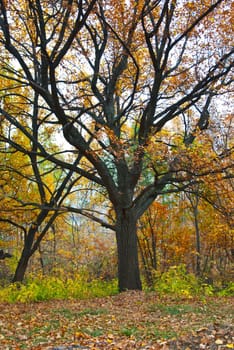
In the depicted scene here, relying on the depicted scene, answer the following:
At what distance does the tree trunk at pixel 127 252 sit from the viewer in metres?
10.6

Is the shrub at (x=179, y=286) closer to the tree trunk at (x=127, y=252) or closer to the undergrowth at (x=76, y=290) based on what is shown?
the undergrowth at (x=76, y=290)

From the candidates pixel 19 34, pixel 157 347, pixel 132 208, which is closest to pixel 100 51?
pixel 19 34

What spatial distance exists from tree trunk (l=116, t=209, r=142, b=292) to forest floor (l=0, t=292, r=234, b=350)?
1267mm

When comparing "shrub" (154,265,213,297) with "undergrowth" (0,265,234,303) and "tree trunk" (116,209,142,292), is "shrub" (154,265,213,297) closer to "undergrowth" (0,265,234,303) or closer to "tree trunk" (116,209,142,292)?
"undergrowth" (0,265,234,303)

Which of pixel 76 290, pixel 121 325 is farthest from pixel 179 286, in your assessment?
pixel 121 325

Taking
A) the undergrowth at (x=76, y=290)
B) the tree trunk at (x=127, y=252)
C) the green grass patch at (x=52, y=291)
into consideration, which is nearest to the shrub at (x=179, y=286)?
the undergrowth at (x=76, y=290)

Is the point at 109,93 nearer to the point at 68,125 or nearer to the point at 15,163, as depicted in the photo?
the point at 68,125

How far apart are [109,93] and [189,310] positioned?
6.31m

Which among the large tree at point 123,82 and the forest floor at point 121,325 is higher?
the large tree at point 123,82

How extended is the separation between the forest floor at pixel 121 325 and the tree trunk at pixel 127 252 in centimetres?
127

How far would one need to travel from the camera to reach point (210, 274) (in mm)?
16578

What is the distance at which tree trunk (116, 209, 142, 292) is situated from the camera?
1057 cm

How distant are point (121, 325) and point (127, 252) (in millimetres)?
4485

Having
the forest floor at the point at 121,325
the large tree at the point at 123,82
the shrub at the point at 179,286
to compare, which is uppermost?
the large tree at the point at 123,82
